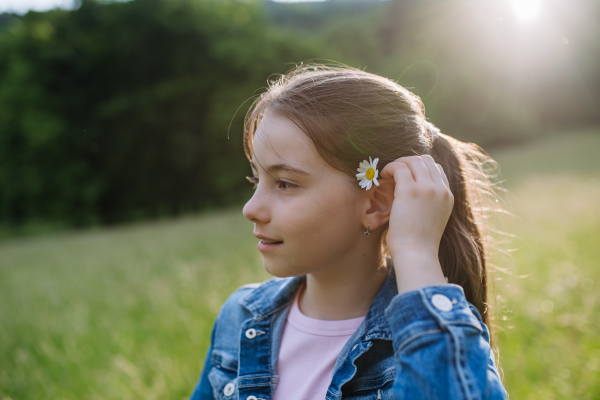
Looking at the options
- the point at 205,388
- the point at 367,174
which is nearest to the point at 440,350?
the point at 367,174

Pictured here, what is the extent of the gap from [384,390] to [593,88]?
33.2 meters

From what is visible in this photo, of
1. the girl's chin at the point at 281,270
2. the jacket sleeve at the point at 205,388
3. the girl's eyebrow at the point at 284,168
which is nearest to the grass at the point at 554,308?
the girl's chin at the point at 281,270

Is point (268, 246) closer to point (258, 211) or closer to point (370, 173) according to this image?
point (258, 211)

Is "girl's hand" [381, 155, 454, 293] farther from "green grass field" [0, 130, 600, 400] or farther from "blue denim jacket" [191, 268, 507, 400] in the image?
"green grass field" [0, 130, 600, 400]

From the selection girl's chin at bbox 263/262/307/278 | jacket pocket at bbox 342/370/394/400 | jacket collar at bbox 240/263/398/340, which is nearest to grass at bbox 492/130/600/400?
jacket collar at bbox 240/263/398/340

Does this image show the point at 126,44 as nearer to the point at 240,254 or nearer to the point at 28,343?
the point at 240,254

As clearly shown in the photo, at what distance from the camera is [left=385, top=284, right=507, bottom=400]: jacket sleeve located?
3.92ft

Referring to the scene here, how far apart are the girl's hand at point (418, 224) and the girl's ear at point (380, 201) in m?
0.12

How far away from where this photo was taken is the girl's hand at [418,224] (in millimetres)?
1375

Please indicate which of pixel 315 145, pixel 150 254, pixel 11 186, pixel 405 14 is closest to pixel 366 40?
pixel 405 14

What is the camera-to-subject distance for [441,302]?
4.28 feet

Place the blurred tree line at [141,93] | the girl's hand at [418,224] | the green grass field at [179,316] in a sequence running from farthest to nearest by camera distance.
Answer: the blurred tree line at [141,93], the green grass field at [179,316], the girl's hand at [418,224]

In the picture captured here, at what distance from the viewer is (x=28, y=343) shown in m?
3.94

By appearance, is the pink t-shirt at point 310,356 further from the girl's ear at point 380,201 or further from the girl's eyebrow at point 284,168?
the girl's eyebrow at point 284,168
